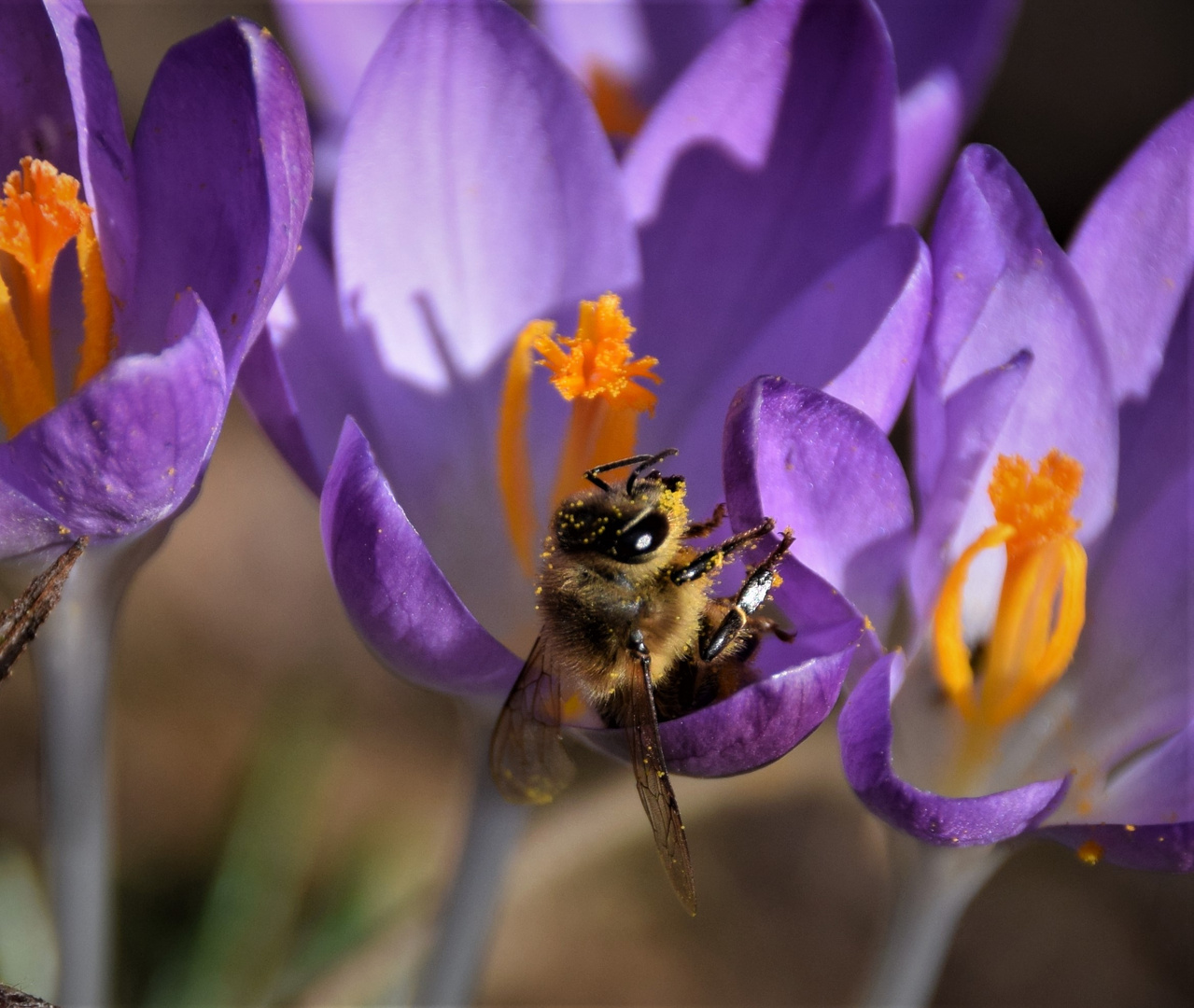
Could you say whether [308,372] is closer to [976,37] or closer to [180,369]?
[180,369]

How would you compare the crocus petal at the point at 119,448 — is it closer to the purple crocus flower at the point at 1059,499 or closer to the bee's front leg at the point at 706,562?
the bee's front leg at the point at 706,562

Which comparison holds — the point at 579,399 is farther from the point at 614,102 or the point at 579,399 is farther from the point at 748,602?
the point at 614,102

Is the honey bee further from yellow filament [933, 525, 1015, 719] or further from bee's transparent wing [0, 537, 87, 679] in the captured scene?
bee's transparent wing [0, 537, 87, 679]

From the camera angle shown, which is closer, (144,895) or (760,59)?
(760,59)

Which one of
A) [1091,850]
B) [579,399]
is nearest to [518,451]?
[579,399]

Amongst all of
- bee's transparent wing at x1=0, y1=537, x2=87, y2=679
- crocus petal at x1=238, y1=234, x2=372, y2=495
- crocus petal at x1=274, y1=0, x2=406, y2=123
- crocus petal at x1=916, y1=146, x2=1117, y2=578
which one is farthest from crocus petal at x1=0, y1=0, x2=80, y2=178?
crocus petal at x1=916, y1=146, x2=1117, y2=578

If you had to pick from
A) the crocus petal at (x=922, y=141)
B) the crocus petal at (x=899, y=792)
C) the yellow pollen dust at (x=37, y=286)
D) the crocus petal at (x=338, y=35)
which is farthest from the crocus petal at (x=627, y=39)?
the crocus petal at (x=899, y=792)

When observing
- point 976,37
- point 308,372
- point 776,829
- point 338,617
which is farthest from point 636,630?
point 338,617
